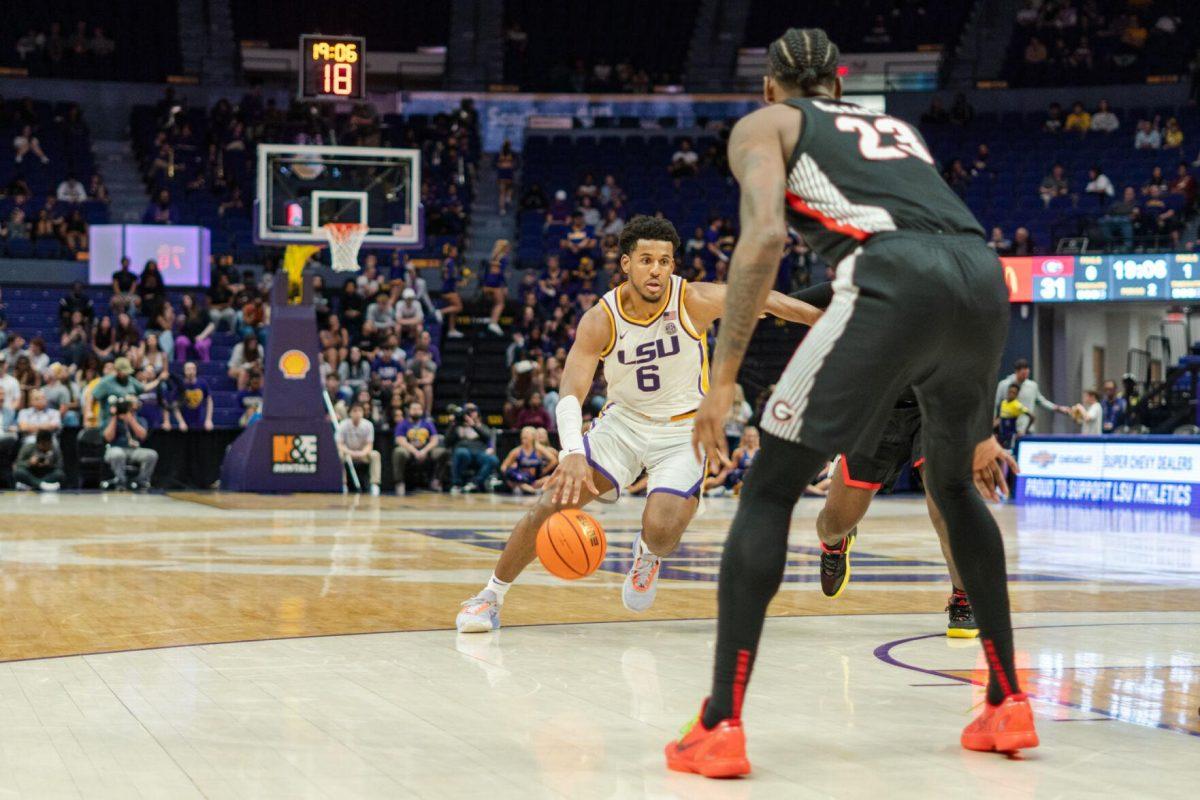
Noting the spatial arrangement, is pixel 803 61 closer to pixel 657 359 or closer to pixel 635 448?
pixel 657 359

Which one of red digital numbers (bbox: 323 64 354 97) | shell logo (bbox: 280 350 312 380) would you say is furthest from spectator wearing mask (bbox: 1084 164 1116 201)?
shell logo (bbox: 280 350 312 380)

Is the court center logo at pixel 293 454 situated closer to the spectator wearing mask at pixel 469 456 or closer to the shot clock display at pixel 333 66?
the spectator wearing mask at pixel 469 456

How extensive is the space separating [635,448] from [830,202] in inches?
119

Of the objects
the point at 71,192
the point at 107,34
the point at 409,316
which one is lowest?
the point at 409,316

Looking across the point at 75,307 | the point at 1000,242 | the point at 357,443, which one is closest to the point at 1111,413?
the point at 1000,242

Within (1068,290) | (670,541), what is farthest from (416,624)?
(1068,290)

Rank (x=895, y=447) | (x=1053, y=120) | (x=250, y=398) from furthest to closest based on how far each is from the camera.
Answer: (x=1053, y=120), (x=250, y=398), (x=895, y=447)

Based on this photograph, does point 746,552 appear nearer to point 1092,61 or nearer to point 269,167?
point 269,167

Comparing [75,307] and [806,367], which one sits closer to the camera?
[806,367]

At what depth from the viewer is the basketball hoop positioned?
60.3 feet

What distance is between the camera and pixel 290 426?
18.8 metres

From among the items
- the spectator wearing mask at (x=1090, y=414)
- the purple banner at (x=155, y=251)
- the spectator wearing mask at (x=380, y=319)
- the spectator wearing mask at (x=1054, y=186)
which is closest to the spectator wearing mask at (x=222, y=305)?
the spectator wearing mask at (x=380, y=319)

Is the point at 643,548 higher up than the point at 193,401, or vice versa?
the point at 193,401

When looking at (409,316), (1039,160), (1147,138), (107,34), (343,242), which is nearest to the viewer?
(343,242)
